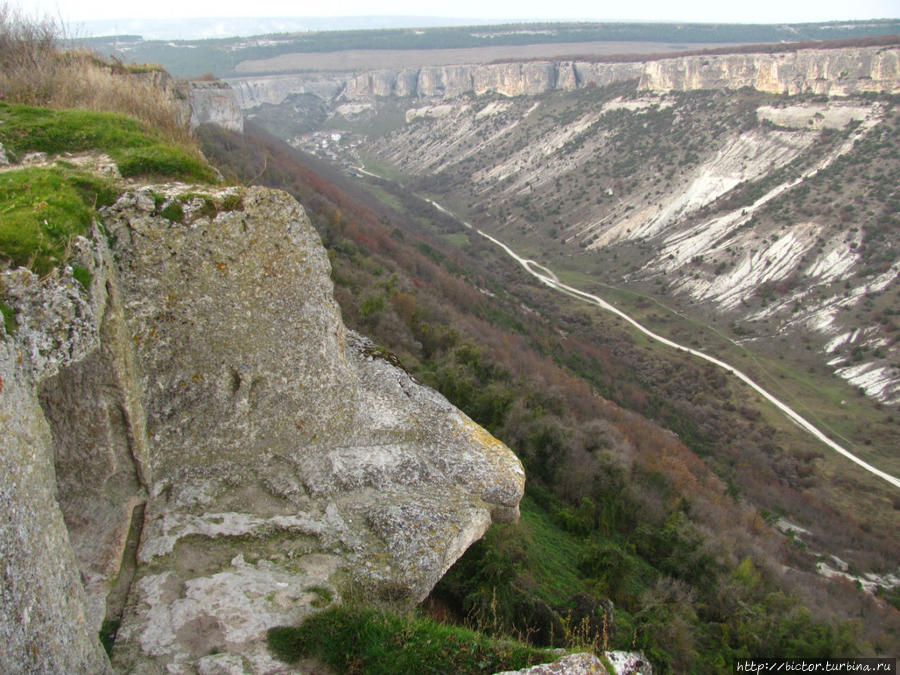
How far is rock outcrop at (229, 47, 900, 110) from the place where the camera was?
6612 cm

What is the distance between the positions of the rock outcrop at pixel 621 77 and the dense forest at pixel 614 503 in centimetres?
5212

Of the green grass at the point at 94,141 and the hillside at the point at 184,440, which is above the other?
the green grass at the point at 94,141

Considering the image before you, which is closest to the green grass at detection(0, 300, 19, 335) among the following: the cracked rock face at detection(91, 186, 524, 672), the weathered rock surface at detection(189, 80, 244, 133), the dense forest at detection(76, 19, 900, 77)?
the cracked rock face at detection(91, 186, 524, 672)

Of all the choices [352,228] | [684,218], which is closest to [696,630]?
[352,228]

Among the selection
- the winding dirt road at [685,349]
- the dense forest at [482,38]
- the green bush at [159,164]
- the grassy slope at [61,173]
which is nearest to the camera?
the grassy slope at [61,173]

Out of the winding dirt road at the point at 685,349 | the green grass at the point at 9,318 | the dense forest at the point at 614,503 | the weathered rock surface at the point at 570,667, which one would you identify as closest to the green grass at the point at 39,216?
the green grass at the point at 9,318

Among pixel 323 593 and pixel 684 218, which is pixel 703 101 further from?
pixel 323 593

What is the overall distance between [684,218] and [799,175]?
39.0ft

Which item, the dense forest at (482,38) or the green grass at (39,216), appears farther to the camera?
the dense forest at (482,38)

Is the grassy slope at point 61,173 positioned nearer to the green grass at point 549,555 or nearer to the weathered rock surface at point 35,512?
the weathered rock surface at point 35,512

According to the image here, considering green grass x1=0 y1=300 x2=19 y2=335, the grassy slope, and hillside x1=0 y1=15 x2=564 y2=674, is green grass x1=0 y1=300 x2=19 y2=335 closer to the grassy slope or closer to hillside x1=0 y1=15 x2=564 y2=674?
hillside x1=0 y1=15 x2=564 y2=674

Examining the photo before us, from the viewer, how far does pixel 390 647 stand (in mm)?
7113

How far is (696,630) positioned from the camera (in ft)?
43.2

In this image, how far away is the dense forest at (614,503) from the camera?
11438mm
